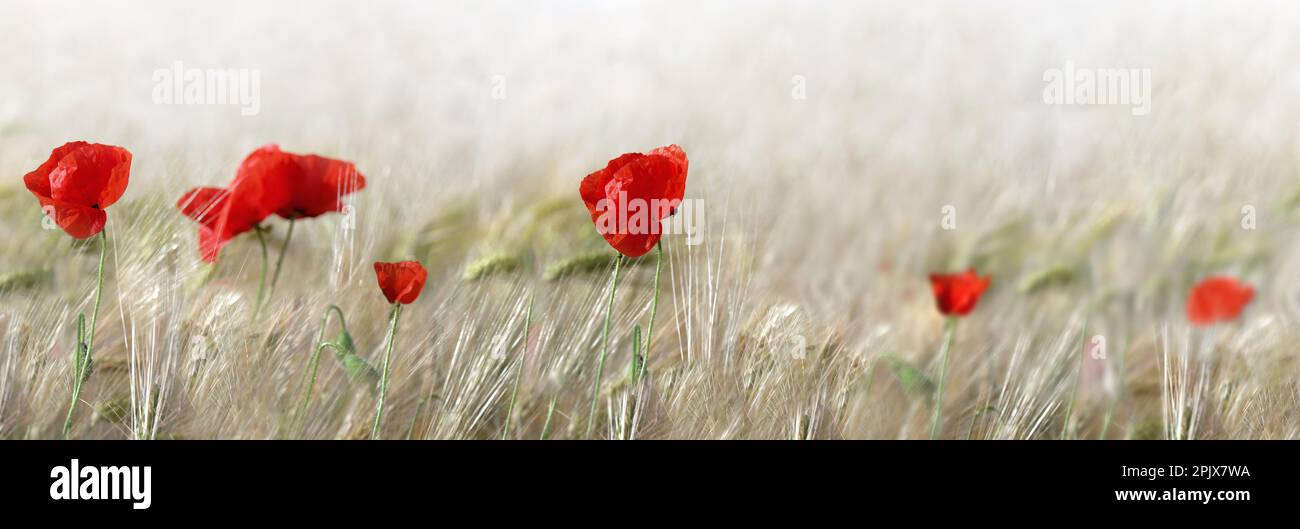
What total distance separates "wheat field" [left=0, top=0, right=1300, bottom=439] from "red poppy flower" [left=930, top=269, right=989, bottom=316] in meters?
0.06

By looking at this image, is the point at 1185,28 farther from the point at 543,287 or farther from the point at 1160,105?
the point at 543,287

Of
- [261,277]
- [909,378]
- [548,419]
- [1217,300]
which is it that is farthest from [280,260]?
[1217,300]

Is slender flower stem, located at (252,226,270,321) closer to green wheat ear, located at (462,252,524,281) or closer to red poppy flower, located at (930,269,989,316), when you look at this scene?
green wheat ear, located at (462,252,524,281)

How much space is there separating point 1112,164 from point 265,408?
136 cm

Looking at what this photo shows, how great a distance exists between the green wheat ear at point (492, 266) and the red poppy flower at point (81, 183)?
407mm

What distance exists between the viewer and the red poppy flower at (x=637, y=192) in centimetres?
131

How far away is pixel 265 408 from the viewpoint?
1.33 metres

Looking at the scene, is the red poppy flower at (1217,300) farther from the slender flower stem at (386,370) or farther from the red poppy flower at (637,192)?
the slender flower stem at (386,370)

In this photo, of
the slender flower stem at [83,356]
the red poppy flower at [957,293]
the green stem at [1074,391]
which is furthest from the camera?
the red poppy flower at [957,293]

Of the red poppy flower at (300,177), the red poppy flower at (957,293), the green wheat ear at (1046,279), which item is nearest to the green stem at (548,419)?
the red poppy flower at (300,177)

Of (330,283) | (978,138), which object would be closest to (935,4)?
(978,138)

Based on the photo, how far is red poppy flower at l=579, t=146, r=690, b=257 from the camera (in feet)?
4.29

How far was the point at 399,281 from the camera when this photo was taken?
1.37 metres

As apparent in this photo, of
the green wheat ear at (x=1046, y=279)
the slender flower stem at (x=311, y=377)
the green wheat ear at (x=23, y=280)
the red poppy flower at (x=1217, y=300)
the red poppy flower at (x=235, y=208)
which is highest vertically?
the red poppy flower at (x=235, y=208)
